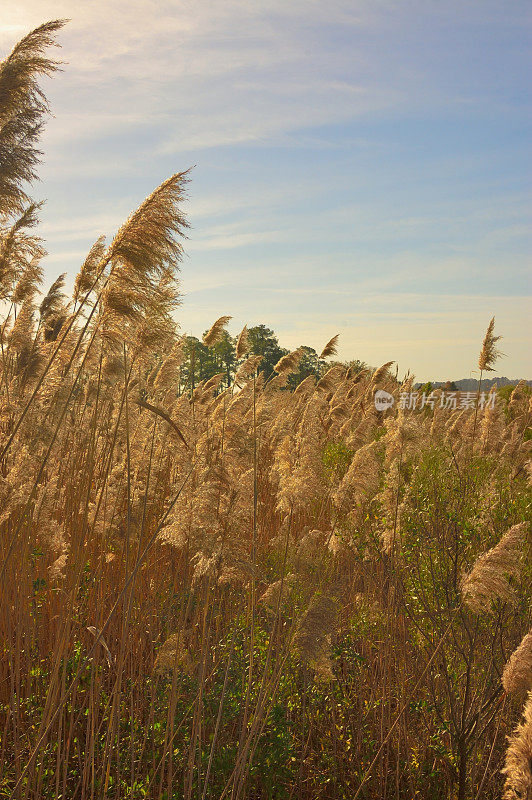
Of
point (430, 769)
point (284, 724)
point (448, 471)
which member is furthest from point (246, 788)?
point (448, 471)

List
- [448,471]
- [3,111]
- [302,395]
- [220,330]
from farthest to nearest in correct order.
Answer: [302,395] < [448,471] < [220,330] < [3,111]

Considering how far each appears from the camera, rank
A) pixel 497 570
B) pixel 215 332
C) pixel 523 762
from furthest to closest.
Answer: pixel 215 332 → pixel 497 570 → pixel 523 762

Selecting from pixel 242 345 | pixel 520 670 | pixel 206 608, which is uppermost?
pixel 242 345

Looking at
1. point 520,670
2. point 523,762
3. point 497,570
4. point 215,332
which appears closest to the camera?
point 523,762

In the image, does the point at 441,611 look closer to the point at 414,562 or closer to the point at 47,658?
the point at 414,562

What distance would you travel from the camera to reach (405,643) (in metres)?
3.64

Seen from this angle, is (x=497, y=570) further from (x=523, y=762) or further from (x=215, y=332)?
(x=215, y=332)

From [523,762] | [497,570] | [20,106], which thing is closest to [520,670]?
[523,762]

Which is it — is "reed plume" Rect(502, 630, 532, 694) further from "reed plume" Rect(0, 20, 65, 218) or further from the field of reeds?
"reed plume" Rect(0, 20, 65, 218)

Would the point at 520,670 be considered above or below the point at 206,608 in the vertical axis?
above

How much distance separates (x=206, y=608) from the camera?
8.38 ft

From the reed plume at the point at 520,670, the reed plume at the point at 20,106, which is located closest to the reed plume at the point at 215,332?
the reed plume at the point at 20,106

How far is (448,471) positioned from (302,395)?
3.55 m

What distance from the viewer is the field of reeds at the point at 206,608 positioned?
2.51 metres
